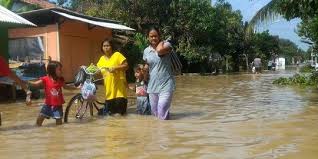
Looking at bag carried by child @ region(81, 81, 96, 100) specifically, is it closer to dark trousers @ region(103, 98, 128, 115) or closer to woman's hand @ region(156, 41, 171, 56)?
dark trousers @ region(103, 98, 128, 115)

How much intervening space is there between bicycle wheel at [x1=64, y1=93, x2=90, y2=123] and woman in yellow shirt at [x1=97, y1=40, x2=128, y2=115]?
0.41 m

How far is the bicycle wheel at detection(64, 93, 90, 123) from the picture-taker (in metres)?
9.04

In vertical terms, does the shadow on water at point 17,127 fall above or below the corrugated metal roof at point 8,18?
below

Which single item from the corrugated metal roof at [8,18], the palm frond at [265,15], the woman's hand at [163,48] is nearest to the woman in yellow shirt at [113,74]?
the woman's hand at [163,48]

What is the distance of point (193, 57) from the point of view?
122 feet

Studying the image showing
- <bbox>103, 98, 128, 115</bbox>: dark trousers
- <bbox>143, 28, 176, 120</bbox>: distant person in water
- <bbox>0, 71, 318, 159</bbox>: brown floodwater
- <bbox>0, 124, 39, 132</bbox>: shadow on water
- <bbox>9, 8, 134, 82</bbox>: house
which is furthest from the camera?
<bbox>9, 8, 134, 82</bbox>: house

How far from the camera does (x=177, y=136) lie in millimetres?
7152

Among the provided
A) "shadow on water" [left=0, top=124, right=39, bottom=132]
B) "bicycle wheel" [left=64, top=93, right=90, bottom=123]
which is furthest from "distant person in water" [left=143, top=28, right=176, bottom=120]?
"shadow on water" [left=0, top=124, right=39, bottom=132]

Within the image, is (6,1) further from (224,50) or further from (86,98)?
(224,50)

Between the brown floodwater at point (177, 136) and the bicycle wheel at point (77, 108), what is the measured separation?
0.95 feet

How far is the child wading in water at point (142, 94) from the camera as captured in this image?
9.72 metres

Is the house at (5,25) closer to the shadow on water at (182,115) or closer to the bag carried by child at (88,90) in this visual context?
the bag carried by child at (88,90)

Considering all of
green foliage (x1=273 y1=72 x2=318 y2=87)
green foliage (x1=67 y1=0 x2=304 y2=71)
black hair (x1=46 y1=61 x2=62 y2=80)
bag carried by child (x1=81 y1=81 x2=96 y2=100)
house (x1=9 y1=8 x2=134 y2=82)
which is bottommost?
green foliage (x1=273 y1=72 x2=318 y2=87)

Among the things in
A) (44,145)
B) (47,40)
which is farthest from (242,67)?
(44,145)
